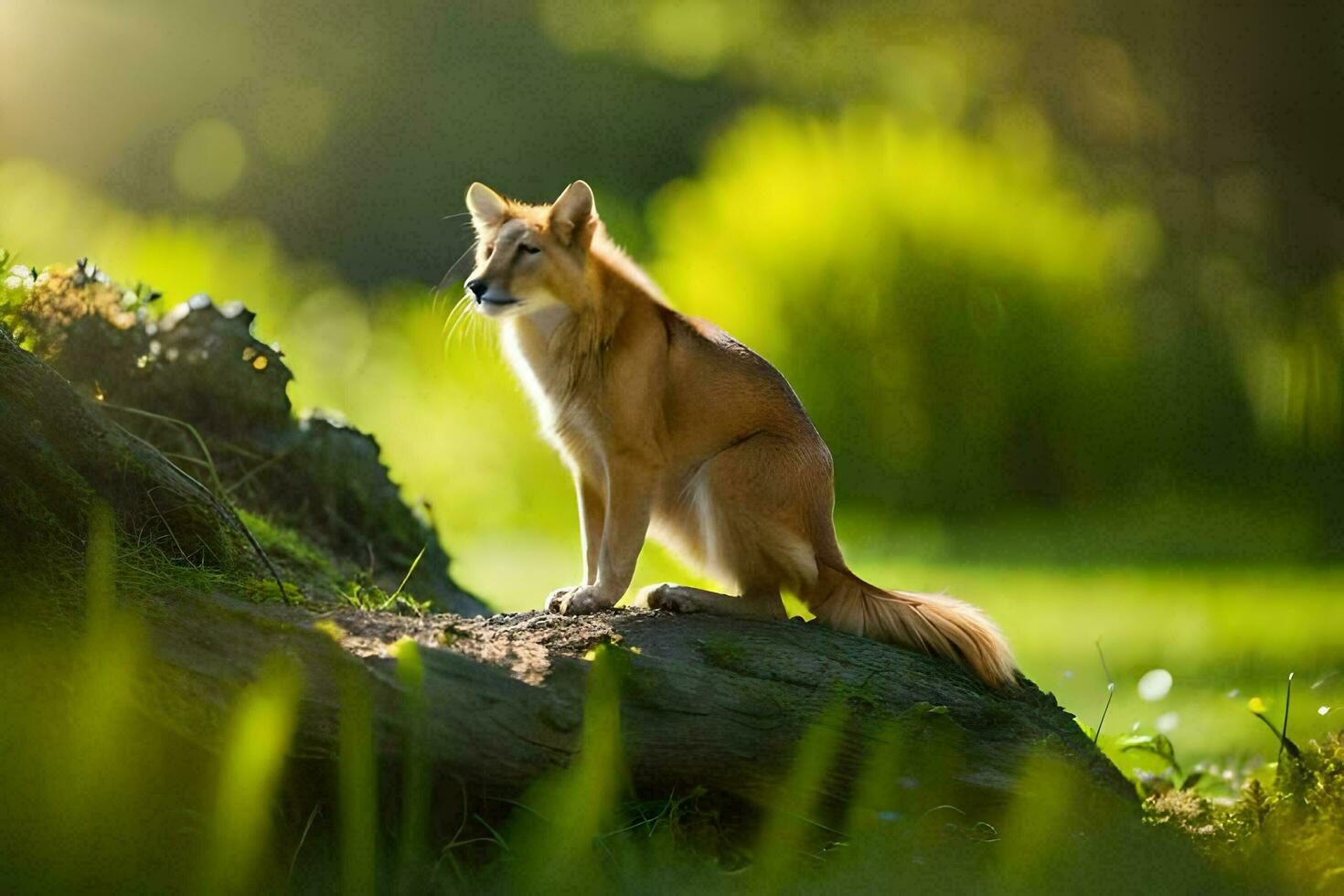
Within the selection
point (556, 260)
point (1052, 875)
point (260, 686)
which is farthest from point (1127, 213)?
point (260, 686)

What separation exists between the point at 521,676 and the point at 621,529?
1304mm

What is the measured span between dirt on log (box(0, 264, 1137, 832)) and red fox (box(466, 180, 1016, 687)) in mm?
188

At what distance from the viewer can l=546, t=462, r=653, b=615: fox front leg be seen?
458 centimetres

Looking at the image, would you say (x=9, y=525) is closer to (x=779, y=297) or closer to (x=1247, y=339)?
(x=779, y=297)

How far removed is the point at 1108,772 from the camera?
4.43 m

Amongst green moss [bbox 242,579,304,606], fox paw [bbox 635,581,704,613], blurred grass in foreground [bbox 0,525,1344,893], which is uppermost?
fox paw [bbox 635,581,704,613]

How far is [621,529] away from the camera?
464cm

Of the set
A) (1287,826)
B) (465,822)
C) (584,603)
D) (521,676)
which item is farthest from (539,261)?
(1287,826)

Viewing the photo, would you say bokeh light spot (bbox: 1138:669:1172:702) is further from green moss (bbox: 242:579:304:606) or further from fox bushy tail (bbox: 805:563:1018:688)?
green moss (bbox: 242:579:304:606)

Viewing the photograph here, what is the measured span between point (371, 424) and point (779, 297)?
3.13 m

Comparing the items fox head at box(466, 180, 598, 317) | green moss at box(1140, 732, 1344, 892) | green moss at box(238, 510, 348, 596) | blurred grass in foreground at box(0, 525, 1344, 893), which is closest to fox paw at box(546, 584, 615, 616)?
blurred grass in foreground at box(0, 525, 1344, 893)

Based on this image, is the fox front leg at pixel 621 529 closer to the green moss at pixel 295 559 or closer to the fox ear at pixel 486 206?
the fox ear at pixel 486 206

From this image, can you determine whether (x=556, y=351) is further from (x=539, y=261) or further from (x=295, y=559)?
(x=295, y=559)

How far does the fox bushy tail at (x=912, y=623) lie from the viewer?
15.0 ft
